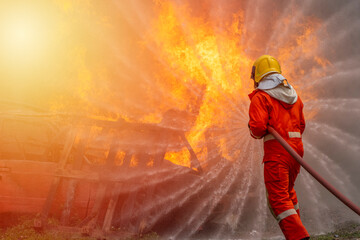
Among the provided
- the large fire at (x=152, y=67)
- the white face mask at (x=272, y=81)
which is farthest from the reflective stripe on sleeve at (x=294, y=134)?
the large fire at (x=152, y=67)

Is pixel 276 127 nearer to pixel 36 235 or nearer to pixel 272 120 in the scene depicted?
pixel 272 120

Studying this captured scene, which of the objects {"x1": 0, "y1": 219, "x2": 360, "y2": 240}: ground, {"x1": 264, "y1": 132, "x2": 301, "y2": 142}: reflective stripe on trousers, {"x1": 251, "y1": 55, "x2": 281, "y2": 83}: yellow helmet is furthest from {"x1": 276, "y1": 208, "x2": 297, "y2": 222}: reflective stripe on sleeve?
{"x1": 0, "y1": 219, "x2": 360, "y2": 240}: ground

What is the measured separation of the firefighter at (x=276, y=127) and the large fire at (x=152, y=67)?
7.46 metres

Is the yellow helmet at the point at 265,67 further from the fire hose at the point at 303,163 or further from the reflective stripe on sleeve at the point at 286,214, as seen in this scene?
the reflective stripe on sleeve at the point at 286,214

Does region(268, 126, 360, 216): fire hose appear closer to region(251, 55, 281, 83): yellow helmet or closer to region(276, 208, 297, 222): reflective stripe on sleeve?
region(276, 208, 297, 222): reflective stripe on sleeve

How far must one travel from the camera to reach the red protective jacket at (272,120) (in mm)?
3562

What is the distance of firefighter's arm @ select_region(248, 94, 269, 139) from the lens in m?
3.53

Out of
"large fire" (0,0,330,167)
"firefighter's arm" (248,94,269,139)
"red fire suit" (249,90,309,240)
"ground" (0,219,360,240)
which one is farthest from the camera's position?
"large fire" (0,0,330,167)

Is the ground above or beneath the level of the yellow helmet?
beneath

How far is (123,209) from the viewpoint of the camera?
22.0 feet

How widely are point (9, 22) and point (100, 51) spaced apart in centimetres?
444

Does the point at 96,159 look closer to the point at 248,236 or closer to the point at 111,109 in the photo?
the point at 248,236

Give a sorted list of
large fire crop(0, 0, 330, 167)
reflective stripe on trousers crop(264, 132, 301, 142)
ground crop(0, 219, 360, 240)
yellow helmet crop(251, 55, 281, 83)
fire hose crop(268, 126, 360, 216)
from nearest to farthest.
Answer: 1. fire hose crop(268, 126, 360, 216)
2. reflective stripe on trousers crop(264, 132, 301, 142)
3. yellow helmet crop(251, 55, 281, 83)
4. ground crop(0, 219, 360, 240)
5. large fire crop(0, 0, 330, 167)

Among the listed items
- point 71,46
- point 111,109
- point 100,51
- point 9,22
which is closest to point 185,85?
point 111,109
